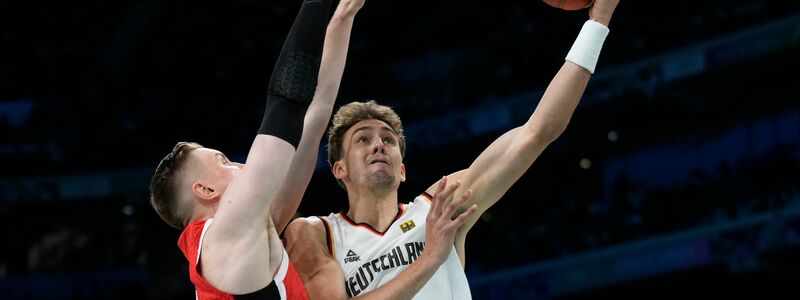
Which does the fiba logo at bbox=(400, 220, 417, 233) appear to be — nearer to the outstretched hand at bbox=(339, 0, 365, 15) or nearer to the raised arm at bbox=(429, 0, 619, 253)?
the raised arm at bbox=(429, 0, 619, 253)

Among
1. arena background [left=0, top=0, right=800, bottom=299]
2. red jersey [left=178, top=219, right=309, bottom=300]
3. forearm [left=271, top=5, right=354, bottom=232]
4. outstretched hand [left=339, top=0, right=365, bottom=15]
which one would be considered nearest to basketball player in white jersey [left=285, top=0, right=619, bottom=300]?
forearm [left=271, top=5, right=354, bottom=232]

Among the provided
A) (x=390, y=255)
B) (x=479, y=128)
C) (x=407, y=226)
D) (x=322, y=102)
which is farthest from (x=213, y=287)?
(x=479, y=128)

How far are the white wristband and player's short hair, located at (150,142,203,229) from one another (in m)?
1.73

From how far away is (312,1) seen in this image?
3.69 m

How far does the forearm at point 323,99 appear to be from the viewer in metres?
4.54

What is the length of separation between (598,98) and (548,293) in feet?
11.3

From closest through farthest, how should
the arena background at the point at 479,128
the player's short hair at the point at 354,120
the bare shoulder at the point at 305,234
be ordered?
the bare shoulder at the point at 305,234
the player's short hair at the point at 354,120
the arena background at the point at 479,128

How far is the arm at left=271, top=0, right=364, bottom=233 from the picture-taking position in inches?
178

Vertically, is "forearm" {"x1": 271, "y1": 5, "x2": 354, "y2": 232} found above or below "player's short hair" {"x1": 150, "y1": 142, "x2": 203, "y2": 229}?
above

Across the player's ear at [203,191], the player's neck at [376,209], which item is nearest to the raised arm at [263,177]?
the player's ear at [203,191]

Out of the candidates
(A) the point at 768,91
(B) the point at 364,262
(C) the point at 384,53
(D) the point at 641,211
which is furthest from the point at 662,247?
(B) the point at 364,262

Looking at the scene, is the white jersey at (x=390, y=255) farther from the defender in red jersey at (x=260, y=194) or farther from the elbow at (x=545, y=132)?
the defender in red jersey at (x=260, y=194)

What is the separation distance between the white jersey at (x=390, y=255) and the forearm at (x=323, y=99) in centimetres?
39

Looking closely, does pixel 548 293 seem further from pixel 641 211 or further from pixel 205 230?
pixel 205 230
